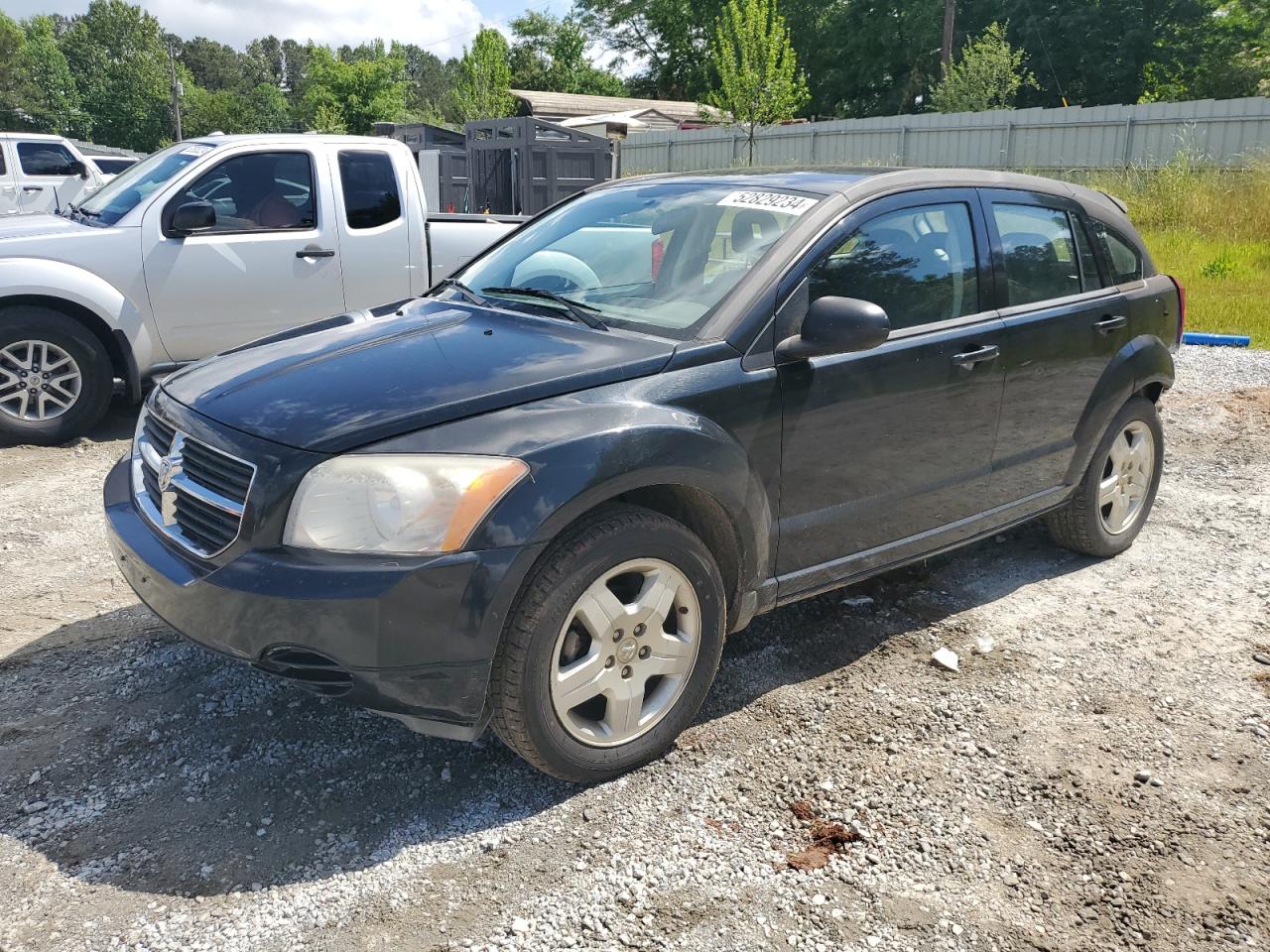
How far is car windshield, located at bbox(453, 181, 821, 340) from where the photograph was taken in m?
3.43

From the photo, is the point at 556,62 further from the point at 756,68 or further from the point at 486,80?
the point at 756,68

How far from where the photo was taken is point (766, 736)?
3344 millimetres

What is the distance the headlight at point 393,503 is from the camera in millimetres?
2605

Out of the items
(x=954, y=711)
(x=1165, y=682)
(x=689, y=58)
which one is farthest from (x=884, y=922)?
(x=689, y=58)

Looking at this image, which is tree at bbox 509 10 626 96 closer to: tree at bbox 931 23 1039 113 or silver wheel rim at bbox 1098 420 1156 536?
tree at bbox 931 23 1039 113

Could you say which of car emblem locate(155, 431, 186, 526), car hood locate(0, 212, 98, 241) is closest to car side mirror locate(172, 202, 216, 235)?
car hood locate(0, 212, 98, 241)

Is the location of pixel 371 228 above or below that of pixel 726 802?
above

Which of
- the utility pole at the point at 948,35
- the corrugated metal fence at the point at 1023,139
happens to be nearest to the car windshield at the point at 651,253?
the corrugated metal fence at the point at 1023,139

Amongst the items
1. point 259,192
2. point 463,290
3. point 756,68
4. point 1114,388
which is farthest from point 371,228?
point 756,68

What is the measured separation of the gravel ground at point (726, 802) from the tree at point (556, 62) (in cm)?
6195

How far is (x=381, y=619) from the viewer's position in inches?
101

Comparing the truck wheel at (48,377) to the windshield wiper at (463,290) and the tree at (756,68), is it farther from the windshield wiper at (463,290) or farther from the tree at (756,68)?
the tree at (756,68)

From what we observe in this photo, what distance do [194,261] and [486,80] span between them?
119 feet

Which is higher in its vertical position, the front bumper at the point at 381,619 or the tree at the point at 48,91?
the tree at the point at 48,91
